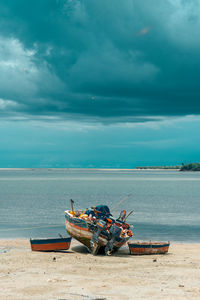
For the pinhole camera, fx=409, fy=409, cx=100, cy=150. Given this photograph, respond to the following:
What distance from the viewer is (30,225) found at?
155 ft

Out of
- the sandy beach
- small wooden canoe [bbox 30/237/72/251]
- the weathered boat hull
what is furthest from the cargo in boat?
small wooden canoe [bbox 30/237/72/251]

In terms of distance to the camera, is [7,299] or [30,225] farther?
[30,225]

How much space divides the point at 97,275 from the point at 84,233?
855 cm

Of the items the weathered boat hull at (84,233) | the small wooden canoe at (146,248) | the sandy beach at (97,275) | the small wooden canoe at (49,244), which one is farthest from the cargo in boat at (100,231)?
the small wooden canoe at (49,244)

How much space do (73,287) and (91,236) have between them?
10502mm

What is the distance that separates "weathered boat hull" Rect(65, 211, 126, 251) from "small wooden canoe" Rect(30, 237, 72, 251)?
1.39 meters

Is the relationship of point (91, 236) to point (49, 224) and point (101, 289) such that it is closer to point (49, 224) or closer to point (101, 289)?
point (101, 289)

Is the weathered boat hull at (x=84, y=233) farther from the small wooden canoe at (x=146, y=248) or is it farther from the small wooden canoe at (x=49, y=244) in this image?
the small wooden canoe at (x=49, y=244)

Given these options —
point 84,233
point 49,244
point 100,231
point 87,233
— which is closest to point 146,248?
point 100,231

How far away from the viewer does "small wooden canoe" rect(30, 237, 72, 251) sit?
28500mm

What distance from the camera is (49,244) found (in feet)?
93.9

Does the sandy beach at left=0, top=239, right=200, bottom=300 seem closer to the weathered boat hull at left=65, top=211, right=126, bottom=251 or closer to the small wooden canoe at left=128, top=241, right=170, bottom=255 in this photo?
the small wooden canoe at left=128, top=241, right=170, bottom=255

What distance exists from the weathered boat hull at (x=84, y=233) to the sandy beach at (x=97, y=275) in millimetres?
834

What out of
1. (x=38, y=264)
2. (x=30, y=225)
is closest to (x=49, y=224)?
(x=30, y=225)
